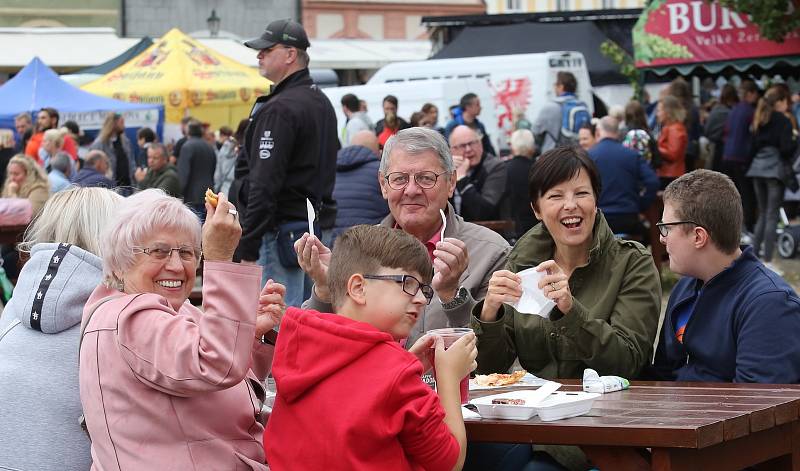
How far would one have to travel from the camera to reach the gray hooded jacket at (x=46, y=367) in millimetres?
3408

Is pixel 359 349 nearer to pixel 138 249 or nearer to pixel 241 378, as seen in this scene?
pixel 241 378

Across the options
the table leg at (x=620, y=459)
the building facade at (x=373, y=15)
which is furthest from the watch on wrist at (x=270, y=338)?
the building facade at (x=373, y=15)

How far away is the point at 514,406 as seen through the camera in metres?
3.23

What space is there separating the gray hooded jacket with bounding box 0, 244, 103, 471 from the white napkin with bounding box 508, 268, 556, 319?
1.23 metres

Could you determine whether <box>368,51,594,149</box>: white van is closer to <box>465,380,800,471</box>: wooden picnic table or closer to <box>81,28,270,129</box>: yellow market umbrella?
<box>81,28,270,129</box>: yellow market umbrella

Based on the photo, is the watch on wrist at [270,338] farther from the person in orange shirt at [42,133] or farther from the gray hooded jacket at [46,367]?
the person in orange shirt at [42,133]

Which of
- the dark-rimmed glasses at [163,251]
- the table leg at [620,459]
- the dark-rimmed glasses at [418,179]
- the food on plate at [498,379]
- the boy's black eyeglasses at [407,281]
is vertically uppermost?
the dark-rimmed glasses at [418,179]

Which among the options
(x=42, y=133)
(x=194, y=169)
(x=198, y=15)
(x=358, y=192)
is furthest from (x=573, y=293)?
(x=198, y=15)

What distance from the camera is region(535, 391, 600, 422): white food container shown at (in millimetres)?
3172

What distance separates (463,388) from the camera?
343 centimetres

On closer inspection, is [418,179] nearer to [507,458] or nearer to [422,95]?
[507,458]

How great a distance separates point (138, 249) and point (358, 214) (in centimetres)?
511

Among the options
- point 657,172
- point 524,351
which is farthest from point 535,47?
point 524,351

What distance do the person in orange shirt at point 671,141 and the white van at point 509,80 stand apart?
3281mm
